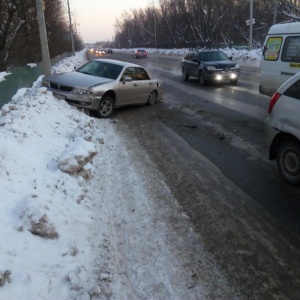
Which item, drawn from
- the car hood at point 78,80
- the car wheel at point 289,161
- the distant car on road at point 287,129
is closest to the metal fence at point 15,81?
the car hood at point 78,80

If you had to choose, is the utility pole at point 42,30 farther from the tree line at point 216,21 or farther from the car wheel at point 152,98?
the tree line at point 216,21

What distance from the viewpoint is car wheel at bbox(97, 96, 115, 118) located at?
10.3 metres

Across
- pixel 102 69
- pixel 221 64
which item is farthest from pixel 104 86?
pixel 221 64

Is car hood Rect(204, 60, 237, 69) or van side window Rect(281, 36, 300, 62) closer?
van side window Rect(281, 36, 300, 62)

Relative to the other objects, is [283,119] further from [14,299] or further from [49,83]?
[49,83]

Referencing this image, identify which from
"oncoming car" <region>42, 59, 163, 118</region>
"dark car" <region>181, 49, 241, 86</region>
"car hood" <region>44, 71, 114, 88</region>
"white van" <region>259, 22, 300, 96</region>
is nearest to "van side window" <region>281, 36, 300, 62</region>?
"white van" <region>259, 22, 300, 96</region>

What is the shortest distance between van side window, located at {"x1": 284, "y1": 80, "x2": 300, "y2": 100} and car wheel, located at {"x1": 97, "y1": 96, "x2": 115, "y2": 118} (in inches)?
236

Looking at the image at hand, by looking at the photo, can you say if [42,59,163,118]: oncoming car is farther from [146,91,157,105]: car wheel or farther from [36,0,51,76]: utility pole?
[36,0,51,76]: utility pole

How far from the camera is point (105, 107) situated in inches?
410

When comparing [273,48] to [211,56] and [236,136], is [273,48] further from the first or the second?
[211,56]

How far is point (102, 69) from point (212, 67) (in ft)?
25.3

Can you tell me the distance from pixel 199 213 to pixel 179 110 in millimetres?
7197

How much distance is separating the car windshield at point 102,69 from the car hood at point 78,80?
0.35m

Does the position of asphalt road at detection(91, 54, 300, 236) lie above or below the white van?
below
